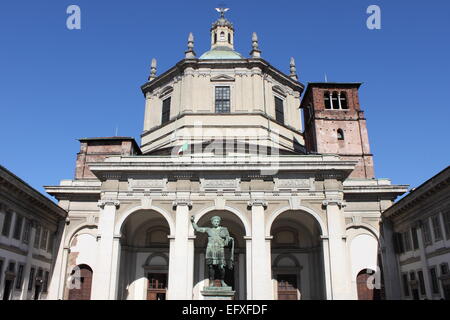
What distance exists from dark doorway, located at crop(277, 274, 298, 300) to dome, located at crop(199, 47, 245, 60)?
18.1 meters

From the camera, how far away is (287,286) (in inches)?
965

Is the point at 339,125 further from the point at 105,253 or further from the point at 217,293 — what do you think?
the point at 217,293

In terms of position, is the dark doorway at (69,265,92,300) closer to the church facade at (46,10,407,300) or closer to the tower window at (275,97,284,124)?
the church facade at (46,10,407,300)

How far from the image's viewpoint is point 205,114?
97.0ft

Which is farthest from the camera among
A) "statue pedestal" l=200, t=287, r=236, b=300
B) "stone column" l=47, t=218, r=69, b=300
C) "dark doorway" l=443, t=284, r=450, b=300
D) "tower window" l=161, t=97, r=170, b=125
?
"tower window" l=161, t=97, r=170, b=125

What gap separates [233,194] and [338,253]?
21.1 ft

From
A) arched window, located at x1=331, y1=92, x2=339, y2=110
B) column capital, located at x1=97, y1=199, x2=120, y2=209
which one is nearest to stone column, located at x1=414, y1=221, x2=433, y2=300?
arched window, located at x1=331, y1=92, x2=339, y2=110

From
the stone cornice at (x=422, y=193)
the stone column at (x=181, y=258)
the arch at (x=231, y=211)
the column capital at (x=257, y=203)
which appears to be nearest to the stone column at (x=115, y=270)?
the stone column at (x=181, y=258)

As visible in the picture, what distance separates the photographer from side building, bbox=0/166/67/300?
19805 mm

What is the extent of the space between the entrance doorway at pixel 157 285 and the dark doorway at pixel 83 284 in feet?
12.2

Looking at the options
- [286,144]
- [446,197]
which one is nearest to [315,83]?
[286,144]

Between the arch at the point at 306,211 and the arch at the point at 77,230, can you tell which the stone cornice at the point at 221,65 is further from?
the arch at the point at 306,211
